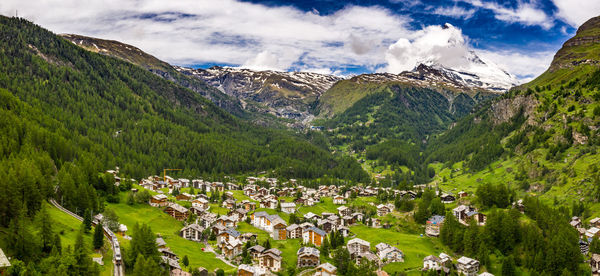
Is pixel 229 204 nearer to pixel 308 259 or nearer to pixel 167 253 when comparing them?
pixel 308 259

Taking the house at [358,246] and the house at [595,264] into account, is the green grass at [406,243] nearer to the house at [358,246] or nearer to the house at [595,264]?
the house at [358,246]

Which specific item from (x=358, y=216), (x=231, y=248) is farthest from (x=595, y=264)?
(x=231, y=248)

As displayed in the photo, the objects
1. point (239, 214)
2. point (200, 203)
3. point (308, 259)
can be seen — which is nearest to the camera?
point (308, 259)

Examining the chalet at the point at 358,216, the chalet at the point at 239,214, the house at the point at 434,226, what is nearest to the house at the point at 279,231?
the chalet at the point at 239,214

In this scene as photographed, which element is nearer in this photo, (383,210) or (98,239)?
(98,239)

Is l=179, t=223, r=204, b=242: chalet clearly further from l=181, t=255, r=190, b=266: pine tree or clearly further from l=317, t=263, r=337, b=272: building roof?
l=317, t=263, r=337, b=272: building roof

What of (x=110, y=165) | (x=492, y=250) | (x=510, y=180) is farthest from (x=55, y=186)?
(x=510, y=180)

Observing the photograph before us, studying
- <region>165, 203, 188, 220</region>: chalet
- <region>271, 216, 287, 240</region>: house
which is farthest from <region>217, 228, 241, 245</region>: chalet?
<region>165, 203, 188, 220</region>: chalet
